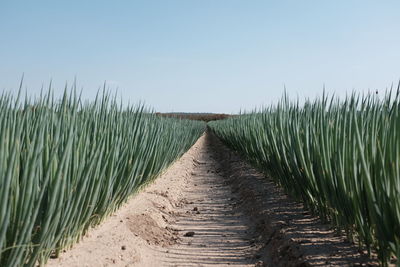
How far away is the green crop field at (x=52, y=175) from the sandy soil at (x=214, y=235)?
0.18 metres

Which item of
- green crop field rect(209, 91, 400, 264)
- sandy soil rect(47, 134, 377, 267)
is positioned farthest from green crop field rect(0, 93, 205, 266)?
green crop field rect(209, 91, 400, 264)

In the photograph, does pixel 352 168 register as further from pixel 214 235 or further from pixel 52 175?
pixel 214 235

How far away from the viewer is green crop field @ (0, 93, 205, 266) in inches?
70.2

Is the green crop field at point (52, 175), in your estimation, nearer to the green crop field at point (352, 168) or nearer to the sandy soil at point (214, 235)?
the sandy soil at point (214, 235)

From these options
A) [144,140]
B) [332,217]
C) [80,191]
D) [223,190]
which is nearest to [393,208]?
[332,217]

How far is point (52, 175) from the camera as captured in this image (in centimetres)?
219

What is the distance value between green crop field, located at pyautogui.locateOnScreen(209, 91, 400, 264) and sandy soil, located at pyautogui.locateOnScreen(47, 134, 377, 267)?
199mm

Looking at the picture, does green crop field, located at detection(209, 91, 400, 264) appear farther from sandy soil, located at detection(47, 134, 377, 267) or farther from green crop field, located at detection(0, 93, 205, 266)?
green crop field, located at detection(0, 93, 205, 266)

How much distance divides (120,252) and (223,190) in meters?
3.81

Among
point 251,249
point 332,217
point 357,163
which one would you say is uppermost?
point 357,163

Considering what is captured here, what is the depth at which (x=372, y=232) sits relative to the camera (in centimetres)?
241

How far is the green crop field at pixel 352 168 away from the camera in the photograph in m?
2.00

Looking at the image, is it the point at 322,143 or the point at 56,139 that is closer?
the point at 56,139

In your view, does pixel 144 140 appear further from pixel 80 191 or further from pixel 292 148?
pixel 80 191
